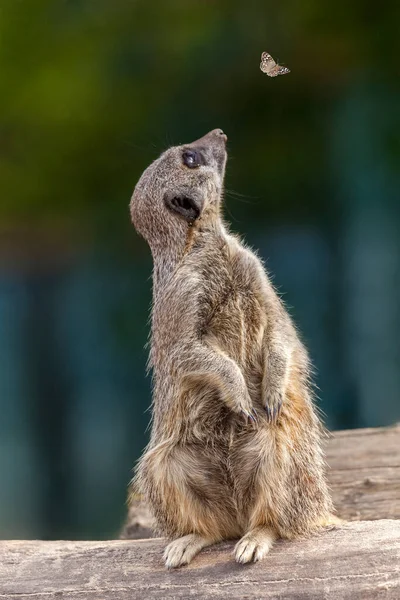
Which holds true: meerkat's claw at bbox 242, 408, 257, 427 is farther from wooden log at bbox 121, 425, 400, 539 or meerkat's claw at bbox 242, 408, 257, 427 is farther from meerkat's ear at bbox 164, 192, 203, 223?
wooden log at bbox 121, 425, 400, 539

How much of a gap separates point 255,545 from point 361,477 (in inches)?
46.7

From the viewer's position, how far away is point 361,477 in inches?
129

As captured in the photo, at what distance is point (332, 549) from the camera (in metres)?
2.15

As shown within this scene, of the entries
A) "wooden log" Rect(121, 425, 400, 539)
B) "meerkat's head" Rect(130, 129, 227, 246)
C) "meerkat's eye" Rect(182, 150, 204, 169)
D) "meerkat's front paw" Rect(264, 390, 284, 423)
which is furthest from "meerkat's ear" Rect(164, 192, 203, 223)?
"wooden log" Rect(121, 425, 400, 539)

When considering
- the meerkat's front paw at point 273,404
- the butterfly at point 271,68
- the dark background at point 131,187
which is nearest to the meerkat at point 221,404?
the meerkat's front paw at point 273,404

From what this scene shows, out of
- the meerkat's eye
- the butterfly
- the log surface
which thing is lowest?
the log surface

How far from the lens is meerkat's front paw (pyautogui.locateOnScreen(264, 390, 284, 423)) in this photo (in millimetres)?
2354

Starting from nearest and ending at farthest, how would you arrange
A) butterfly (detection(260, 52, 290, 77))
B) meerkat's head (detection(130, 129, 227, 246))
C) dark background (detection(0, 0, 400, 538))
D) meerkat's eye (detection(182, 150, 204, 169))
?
butterfly (detection(260, 52, 290, 77)) < meerkat's head (detection(130, 129, 227, 246)) < meerkat's eye (detection(182, 150, 204, 169)) < dark background (detection(0, 0, 400, 538))

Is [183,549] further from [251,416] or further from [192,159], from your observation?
[192,159]

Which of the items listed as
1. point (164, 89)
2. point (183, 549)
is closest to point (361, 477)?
point (183, 549)

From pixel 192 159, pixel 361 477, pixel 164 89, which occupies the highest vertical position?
pixel 164 89

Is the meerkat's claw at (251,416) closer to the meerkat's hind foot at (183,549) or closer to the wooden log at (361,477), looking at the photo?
the meerkat's hind foot at (183,549)

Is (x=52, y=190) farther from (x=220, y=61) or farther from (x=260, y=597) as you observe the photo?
(x=260, y=597)

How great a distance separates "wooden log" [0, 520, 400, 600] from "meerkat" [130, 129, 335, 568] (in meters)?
0.06
